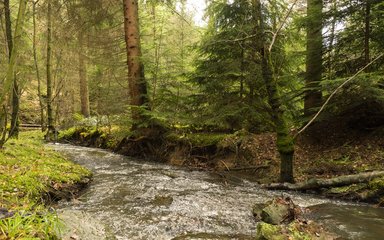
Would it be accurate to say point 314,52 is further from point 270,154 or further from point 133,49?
point 133,49

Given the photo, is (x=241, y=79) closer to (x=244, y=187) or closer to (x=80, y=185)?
(x=244, y=187)

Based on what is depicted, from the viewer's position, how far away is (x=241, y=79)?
9359 mm

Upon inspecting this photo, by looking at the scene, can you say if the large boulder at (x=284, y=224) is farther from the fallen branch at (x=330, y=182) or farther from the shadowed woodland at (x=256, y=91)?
the shadowed woodland at (x=256, y=91)

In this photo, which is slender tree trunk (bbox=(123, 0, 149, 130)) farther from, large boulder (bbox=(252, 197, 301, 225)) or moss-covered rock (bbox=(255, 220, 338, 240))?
moss-covered rock (bbox=(255, 220, 338, 240))

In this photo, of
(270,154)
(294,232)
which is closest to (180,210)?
(294,232)

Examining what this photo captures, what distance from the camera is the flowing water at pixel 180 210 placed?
4.10 meters

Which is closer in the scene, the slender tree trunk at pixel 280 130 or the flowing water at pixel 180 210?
the flowing water at pixel 180 210

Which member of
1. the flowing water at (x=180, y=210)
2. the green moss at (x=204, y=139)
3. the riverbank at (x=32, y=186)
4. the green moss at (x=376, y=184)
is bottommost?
the flowing water at (x=180, y=210)

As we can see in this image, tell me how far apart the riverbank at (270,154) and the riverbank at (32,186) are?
3.51 m

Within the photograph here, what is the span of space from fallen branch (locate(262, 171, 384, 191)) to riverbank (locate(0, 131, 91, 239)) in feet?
14.0

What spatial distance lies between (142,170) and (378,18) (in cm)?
723

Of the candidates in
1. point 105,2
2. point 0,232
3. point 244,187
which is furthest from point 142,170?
point 105,2

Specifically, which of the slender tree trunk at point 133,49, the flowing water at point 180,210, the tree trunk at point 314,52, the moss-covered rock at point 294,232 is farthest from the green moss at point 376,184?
the slender tree trunk at point 133,49

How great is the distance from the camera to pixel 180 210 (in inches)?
202
